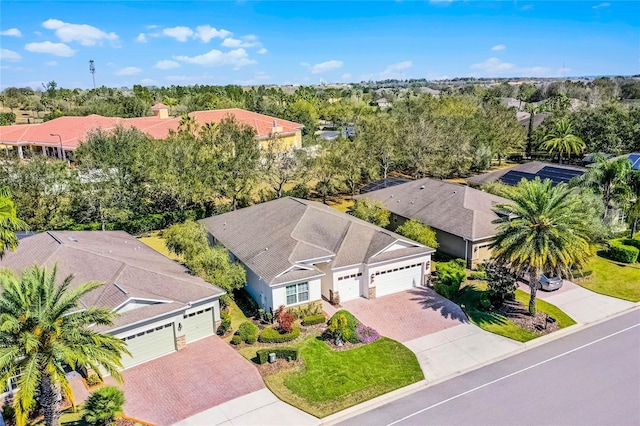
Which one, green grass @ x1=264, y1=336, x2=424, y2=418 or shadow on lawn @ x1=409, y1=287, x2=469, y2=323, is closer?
green grass @ x1=264, y1=336, x2=424, y2=418

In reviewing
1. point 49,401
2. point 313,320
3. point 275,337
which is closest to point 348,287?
point 313,320

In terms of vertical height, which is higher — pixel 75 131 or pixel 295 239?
pixel 75 131

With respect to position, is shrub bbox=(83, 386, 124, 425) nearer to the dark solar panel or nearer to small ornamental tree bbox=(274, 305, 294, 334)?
small ornamental tree bbox=(274, 305, 294, 334)

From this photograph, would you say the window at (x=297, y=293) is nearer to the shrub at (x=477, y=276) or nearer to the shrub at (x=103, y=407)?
the shrub at (x=103, y=407)

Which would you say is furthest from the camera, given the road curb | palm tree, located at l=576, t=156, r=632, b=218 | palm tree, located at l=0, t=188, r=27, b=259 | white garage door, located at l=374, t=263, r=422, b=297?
palm tree, located at l=576, t=156, r=632, b=218

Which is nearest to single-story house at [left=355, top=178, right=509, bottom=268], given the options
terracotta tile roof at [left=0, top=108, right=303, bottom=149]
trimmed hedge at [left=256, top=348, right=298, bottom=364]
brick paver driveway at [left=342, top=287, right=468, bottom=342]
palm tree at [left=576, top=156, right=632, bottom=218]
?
brick paver driveway at [left=342, top=287, right=468, bottom=342]

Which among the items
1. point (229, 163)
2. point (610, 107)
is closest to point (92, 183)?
point (229, 163)

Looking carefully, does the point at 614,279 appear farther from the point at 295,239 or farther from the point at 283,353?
the point at 283,353

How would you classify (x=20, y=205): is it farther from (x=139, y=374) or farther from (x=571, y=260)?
(x=571, y=260)
